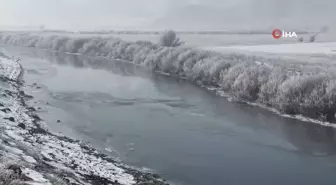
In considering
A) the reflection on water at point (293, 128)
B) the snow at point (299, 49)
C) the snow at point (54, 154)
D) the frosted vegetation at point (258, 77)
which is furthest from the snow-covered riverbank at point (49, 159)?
the snow at point (299, 49)

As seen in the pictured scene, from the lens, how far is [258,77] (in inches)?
1166

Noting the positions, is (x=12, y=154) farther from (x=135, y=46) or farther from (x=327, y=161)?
(x=135, y=46)

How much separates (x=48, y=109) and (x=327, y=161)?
55.5ft

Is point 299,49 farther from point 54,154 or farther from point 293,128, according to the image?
point 54,154

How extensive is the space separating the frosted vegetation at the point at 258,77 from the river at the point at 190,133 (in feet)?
5.07

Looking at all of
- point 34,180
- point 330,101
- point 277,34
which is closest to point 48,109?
point 34,180

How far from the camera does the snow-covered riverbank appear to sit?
34.5ft

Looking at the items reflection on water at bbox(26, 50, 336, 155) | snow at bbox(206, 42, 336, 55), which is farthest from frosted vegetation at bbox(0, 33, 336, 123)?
snow at bbox(206, 42, 336, 55)

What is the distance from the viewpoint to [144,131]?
21.0m

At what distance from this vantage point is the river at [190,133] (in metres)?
15.9

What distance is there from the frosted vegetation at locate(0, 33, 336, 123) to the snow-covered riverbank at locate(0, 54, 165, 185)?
1406 centimetres

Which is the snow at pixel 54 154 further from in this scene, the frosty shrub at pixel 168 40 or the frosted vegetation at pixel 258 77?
the frosty shrub at pixel 168 40

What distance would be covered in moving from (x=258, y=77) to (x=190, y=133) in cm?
1101

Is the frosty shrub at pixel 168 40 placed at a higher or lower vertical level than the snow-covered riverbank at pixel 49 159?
higher
